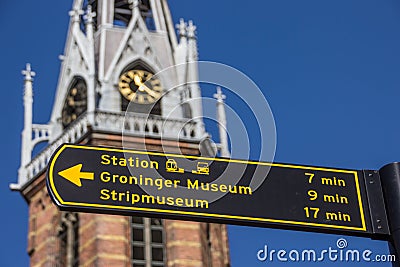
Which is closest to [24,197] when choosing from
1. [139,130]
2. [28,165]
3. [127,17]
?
[28,165]

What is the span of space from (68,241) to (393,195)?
25144mm

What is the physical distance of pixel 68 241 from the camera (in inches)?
1206

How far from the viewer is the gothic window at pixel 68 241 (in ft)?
99.7

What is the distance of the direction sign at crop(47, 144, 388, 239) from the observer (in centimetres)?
581

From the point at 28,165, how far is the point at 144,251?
4.75 m

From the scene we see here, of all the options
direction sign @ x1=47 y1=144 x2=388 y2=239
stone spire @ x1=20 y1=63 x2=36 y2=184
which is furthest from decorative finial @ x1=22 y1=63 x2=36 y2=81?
direction sign @ x1=47 y1=144 x2=388 y2=239

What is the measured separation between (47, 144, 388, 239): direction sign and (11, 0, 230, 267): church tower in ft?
73.0

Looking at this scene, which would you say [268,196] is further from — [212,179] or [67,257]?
[67,257]

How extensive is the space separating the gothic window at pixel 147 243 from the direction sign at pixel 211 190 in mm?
23769

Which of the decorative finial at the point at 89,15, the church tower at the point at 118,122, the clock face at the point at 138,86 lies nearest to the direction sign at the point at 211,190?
the church tower at the point at 118,122

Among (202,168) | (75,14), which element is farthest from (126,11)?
(202,168)

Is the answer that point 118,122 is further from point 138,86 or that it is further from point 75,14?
point 75,14

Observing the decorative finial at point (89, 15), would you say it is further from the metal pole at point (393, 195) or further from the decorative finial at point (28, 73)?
the metal pole at point (393, 195)

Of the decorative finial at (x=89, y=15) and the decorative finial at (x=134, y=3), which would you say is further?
the decorative finial at (x=134, y=3)
